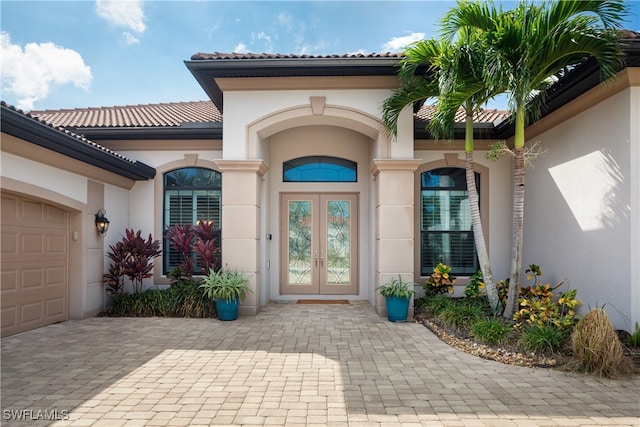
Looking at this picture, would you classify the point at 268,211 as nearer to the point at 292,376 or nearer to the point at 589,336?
the point at 292,376

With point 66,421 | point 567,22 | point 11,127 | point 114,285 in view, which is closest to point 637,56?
point 567,22

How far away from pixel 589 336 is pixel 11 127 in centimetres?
820

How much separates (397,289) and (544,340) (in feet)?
8.52

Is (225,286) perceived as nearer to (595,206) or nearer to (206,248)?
(206,248)

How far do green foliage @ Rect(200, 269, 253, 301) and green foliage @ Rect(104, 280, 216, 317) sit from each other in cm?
34

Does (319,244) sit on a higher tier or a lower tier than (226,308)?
higher

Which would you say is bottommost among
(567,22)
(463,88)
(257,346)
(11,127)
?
(257,346)

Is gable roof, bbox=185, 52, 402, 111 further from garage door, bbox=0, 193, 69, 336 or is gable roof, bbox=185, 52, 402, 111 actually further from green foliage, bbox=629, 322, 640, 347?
green foliage, bbox=629, 322, 640, 347

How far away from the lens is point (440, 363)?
468 cm

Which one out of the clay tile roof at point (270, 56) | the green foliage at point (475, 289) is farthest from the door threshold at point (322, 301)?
the clay tile roof at point (270, 56)

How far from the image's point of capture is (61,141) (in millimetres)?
6012

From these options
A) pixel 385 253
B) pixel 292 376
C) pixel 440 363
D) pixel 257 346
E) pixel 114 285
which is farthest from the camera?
pixel 114 285

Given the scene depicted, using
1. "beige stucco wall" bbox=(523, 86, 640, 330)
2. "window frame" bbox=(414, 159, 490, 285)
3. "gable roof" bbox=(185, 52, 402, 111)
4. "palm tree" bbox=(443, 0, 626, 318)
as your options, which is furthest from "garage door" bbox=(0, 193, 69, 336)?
"beige stucco wall" bbox=(523, 86, 640, 330)

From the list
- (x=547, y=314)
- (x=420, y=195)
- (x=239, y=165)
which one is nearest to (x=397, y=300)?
(x=547, y=314)
